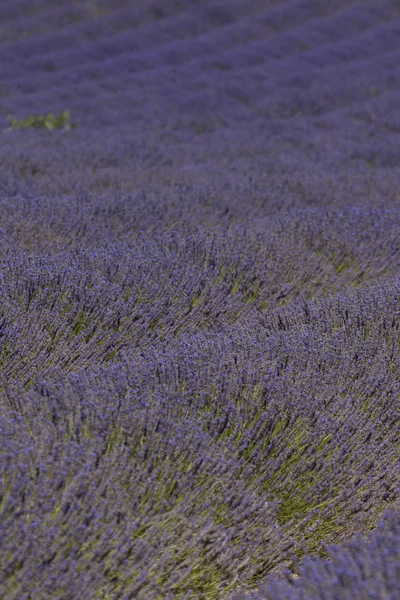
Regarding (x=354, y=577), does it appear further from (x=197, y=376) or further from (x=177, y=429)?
(x=197, y=376)

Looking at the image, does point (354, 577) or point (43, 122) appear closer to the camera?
point (354, 577)

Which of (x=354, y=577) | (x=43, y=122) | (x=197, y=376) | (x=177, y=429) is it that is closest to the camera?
(x=354, y=577)

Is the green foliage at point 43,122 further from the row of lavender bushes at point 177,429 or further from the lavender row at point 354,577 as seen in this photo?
the lavender row at point 354,577

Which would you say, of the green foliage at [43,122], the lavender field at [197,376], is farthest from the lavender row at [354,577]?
the green foliage at [43,122]

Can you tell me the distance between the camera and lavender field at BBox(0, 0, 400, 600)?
4.77ft

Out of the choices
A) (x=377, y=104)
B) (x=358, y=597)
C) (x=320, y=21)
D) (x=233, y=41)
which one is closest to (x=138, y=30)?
(x=233, y=41)

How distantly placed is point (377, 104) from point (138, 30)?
5.35 metres

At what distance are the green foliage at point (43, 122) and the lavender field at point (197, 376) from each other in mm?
1619

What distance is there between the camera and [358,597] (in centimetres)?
121

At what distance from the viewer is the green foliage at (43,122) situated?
7125 millimetres

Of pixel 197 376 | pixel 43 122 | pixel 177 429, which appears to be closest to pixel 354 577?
pixel 177 429

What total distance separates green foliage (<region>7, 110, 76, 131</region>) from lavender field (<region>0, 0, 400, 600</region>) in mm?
1619

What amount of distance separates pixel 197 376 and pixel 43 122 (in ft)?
19.3

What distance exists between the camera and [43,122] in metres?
7.26
